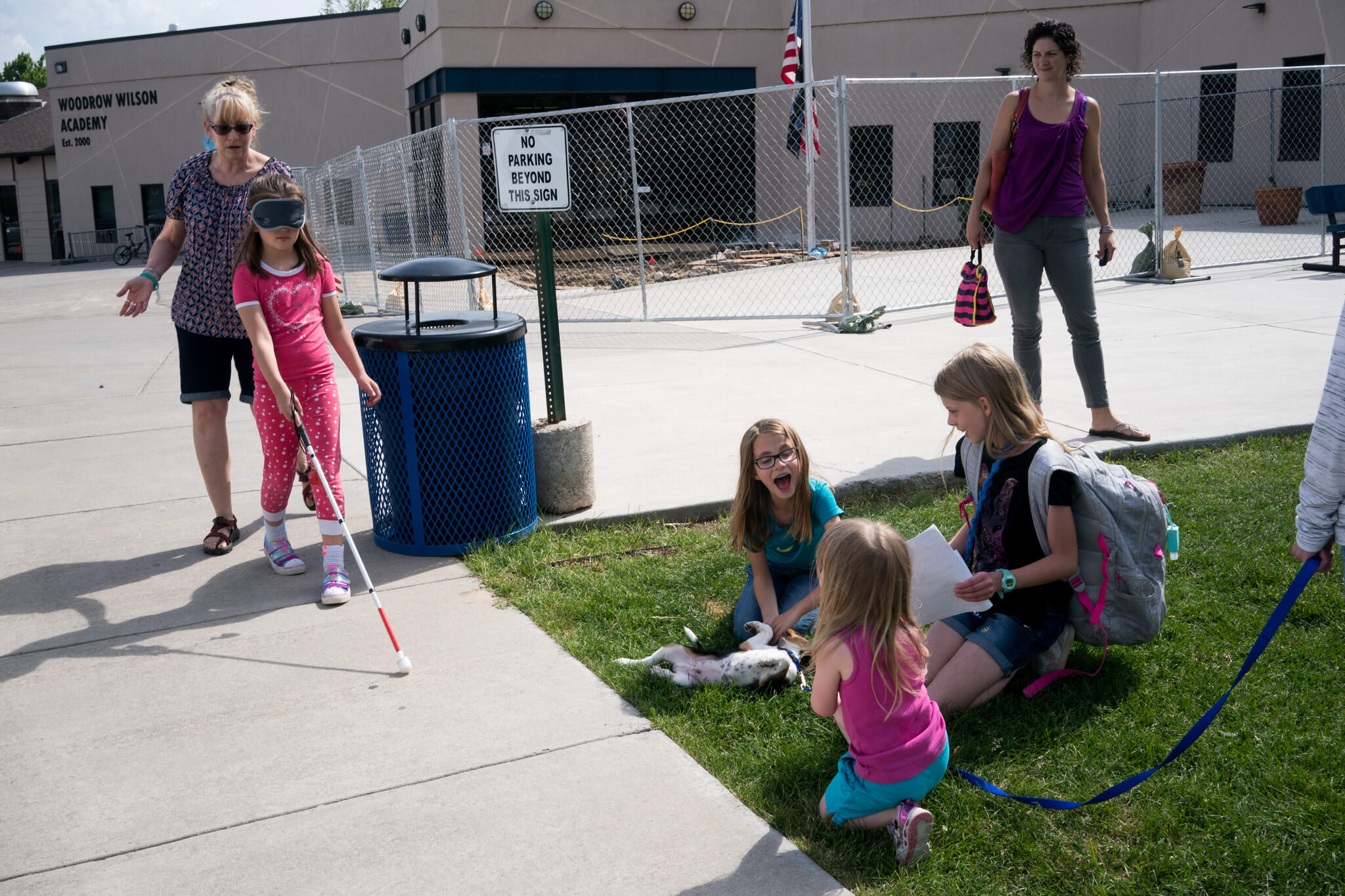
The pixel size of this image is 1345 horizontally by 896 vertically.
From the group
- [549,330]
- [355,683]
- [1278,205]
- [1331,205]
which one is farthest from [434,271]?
[1278,205]

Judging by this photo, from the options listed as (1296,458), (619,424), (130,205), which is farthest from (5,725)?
(130,205)

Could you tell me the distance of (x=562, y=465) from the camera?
5.24 meters

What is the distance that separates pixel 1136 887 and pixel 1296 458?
3.81 metres

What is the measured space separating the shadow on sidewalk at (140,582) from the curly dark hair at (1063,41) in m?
3.82

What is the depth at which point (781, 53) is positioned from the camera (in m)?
22.9

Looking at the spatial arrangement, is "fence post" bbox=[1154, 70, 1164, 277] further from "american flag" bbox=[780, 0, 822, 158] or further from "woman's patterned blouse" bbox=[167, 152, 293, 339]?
"woman's patterned blouse" bbox=[167, 152, 293, 339]

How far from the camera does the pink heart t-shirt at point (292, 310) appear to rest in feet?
14.1

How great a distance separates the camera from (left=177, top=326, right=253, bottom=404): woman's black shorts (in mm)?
4770

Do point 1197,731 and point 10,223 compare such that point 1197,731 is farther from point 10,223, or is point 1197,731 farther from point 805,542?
point 10,223

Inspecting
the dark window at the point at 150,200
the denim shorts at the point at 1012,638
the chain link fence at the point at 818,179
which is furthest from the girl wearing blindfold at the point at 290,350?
the dark window at the point at 150,200

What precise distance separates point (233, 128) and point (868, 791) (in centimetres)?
364

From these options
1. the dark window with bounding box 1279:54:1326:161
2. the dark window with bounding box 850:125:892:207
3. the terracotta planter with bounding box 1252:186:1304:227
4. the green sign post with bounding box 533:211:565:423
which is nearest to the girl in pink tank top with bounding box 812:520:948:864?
the green sign post with bounding box 533:211:565:423

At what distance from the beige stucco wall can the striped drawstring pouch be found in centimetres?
2476

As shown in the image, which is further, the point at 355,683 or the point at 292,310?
the point at 292,310
